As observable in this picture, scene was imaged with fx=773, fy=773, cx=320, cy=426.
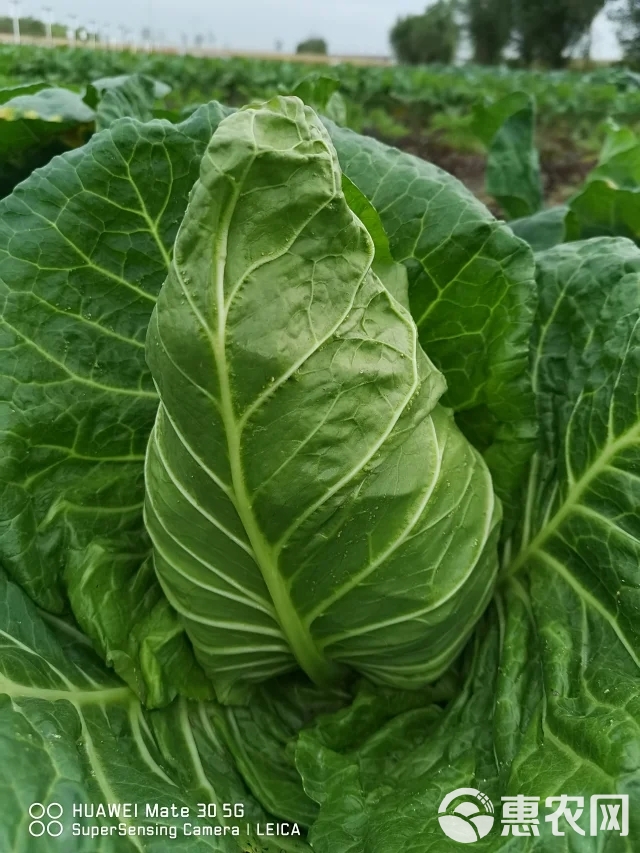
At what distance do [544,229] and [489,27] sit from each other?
2565 inches

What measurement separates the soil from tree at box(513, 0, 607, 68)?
49.4 meters

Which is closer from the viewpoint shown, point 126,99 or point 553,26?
point 126,99

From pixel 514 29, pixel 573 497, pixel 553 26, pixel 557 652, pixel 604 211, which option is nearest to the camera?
pixel 557 652

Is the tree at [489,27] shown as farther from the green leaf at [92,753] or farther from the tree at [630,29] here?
the green leaf at [92,753]

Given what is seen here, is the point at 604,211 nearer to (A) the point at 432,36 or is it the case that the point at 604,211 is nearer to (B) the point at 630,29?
(B) the point at 630,29

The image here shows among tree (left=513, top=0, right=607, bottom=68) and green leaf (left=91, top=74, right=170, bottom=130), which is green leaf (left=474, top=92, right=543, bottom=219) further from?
tree (left=513, top=0, right=607, bottom=68)

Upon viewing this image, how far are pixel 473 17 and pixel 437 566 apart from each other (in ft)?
227

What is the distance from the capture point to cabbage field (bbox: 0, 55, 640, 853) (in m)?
1.57

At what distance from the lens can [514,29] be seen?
192ft

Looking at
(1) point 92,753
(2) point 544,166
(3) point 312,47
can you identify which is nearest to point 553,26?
(3) point 312,47

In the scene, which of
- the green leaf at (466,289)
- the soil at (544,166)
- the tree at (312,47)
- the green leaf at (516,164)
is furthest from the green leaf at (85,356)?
the tree at (312,47)

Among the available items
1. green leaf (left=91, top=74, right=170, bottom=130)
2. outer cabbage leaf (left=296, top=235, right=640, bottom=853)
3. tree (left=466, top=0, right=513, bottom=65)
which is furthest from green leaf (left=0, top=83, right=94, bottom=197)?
tree (left=466, top=0, right=513, bottom=65)

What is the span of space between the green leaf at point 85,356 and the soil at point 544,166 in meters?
6.72

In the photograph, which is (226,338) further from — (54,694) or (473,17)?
(473,17)
